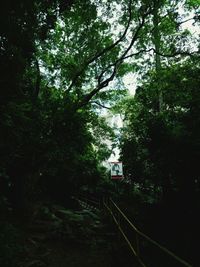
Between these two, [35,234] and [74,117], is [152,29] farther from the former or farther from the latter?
[35,234]

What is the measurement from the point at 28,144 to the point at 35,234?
11.7ft

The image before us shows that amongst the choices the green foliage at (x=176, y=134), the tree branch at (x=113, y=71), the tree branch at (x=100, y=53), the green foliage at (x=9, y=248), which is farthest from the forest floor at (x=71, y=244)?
the tree branch at (x=100, y=53)

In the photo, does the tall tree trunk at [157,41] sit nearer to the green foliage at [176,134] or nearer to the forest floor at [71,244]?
the green foliage at [176,134]

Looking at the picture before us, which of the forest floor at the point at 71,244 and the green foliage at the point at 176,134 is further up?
Result: the green foliage at the point at 176,134

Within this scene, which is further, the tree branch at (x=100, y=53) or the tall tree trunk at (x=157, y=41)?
the tree branch at (x=100, y=53)

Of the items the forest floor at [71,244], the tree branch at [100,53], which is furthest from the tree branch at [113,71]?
the forest floor at [71,244]

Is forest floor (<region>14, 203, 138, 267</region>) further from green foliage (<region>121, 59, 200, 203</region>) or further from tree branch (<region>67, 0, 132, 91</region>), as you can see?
tree branch (<region>67, 0, 132, 91</region>)

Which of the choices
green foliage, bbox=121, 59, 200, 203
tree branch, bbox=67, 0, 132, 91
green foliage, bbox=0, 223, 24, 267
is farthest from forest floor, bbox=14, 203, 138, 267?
tree branch, bbox=67, 0, 132, 91

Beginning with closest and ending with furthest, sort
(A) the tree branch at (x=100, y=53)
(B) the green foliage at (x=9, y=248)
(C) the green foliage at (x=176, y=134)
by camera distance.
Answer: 1. (B) the green foliage at (x=9, y=248)
2. (C) the green foliage at (x=176, y=134)
3. (A) the tree branch at (x=100, y=53)

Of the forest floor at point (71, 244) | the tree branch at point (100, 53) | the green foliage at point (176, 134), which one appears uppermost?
the tree branch at point (100, 53)

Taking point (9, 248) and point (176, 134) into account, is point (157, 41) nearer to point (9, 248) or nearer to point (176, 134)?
point (176, 134)

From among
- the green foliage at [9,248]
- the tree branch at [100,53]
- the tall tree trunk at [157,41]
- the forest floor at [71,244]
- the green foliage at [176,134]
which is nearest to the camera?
the green foliage at [9,248]

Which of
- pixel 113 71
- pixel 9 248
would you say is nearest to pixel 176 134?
pixel 113 71

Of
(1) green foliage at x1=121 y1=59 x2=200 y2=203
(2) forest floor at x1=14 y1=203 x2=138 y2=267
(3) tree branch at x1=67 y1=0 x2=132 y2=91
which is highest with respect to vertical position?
(3) tree branch at x1=67 y1=0 x2=132 y2=91
